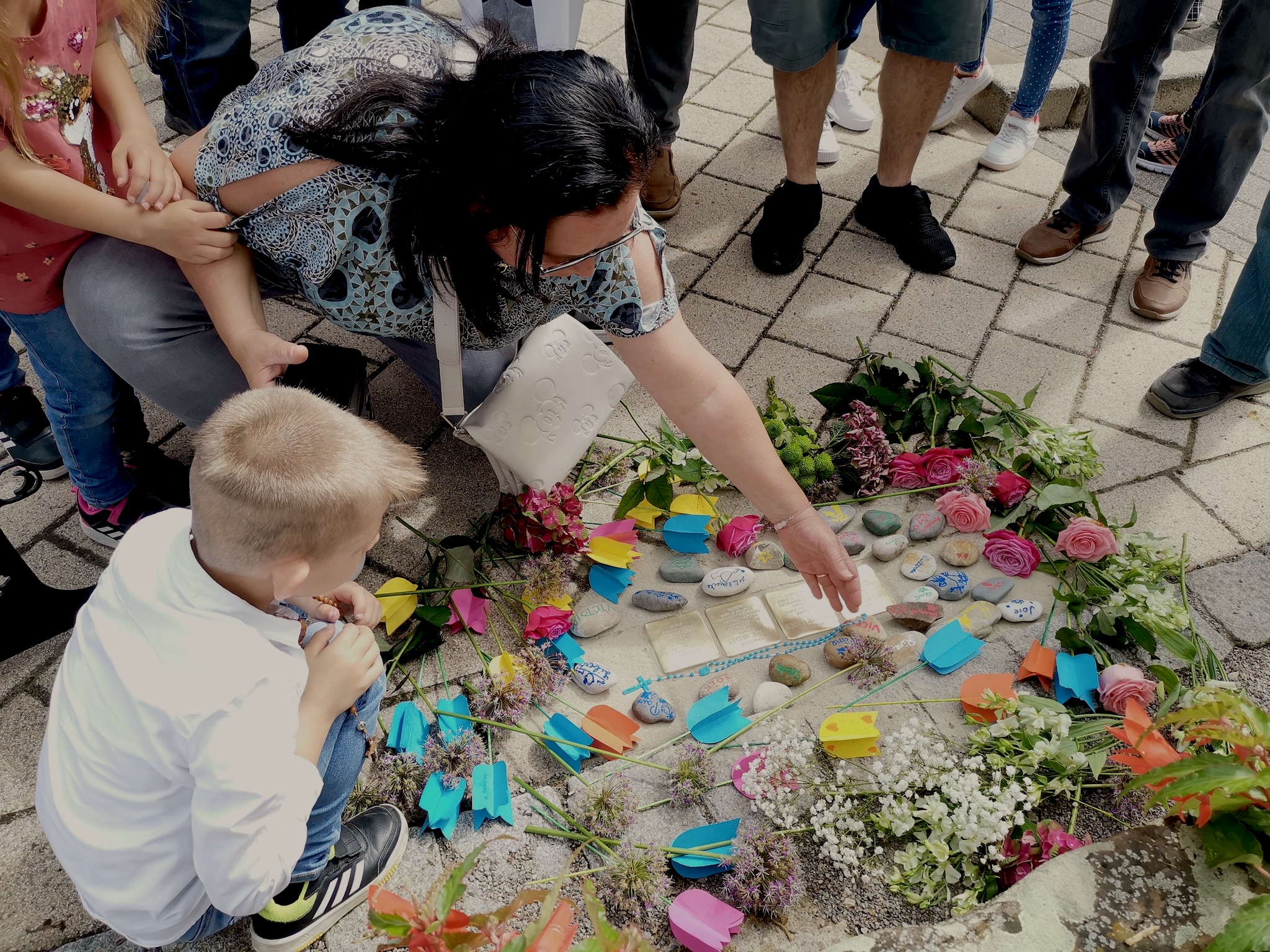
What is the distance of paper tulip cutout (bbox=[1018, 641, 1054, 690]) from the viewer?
6.09 feet

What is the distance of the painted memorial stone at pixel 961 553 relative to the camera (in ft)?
6.94

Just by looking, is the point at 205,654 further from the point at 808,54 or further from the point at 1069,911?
the point at 808,54

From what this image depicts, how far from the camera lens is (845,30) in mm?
2713

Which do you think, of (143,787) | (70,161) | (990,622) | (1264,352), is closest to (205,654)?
(143,787)

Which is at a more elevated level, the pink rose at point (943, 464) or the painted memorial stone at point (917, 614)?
the pink rose at point (943, 464)

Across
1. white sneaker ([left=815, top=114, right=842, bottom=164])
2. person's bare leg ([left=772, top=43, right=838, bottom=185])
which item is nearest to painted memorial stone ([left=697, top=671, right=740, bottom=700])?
person's bare leg ([left=772, top=43, right=838, bottom=185])

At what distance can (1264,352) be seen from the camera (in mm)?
2416

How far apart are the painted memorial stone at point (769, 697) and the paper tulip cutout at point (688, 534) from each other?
16.0 inches

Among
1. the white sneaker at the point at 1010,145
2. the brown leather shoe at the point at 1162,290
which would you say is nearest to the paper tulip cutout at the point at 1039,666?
the brown leather shoe at the point at 1162,290

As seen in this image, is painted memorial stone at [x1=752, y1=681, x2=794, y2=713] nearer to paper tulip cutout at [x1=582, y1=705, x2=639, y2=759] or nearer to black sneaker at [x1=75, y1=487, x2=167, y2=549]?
paper tulip cutout at [x1=582, y1=705, x2=639, y2=759]

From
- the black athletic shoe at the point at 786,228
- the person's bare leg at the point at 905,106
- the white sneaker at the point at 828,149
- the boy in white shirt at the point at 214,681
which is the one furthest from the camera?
the white sneaker at the point at 828,149

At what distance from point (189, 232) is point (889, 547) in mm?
1675

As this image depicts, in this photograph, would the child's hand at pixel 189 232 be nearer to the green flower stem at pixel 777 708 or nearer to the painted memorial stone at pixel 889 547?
the green flower stem at pixel 777 708

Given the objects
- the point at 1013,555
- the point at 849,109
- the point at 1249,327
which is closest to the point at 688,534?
the point at 1013,555
